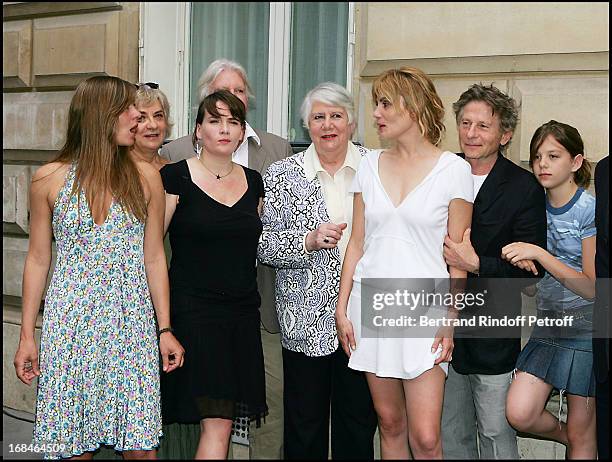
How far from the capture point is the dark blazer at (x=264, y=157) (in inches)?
192

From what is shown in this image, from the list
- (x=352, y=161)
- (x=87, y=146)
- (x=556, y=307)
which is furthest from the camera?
(x=352, y=161)

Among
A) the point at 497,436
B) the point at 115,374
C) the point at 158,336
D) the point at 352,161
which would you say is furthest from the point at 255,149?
the point at 497,436

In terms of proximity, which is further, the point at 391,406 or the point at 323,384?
the point at 323,384

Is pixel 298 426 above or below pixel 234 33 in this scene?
below

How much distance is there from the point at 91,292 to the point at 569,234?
216 cm

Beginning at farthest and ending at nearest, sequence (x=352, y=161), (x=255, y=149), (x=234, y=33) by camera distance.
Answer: (x=234, y=33) < (x=255, y=149) < (x=352, y=161)

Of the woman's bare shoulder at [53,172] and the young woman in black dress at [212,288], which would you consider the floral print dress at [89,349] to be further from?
the young woman in black dress at [212,288]

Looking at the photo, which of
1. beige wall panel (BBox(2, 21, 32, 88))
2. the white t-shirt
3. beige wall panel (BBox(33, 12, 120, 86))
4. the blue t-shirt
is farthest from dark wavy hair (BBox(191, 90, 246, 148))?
beige wall panel (BBox(2, 21, 32, 88))

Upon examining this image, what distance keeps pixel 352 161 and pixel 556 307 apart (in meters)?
1.22

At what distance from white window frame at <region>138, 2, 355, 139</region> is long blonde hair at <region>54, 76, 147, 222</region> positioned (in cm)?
246

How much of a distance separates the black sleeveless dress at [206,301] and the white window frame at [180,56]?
7.14 ft

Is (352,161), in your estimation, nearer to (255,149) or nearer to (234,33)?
(255,149)

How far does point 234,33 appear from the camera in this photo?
694 cm

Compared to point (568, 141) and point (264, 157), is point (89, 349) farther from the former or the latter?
point (568, 141)
